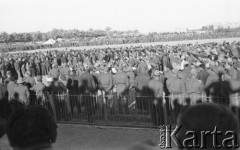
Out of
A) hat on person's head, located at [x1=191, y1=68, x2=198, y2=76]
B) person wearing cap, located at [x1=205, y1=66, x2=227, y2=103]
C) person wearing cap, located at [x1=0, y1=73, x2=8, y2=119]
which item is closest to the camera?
person wearing cap, located at [x1=205, y1=66, x2=227, y2=103]

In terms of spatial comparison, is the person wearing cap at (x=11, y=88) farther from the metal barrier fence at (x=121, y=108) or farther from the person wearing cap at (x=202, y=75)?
the person wearing cap at (x=202, y=75)

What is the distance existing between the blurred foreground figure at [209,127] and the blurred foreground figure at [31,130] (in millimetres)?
941

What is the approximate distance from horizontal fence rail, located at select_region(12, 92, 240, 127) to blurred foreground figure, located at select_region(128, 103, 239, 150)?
665cm

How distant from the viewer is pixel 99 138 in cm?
916

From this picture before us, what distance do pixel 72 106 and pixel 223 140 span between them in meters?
9.11

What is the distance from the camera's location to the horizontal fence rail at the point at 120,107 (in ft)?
29.3

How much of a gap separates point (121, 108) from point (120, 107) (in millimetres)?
41

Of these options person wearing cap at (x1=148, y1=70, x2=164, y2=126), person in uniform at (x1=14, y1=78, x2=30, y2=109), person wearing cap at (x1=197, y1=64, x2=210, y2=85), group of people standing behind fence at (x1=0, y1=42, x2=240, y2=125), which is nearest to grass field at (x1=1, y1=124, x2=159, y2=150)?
person wearing cap at (x1=148, y1=70, x2=164, y2=126)

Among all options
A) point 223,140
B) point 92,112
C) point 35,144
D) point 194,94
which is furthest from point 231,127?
point 92,112

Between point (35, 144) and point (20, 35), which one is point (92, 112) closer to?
point (35, 144)

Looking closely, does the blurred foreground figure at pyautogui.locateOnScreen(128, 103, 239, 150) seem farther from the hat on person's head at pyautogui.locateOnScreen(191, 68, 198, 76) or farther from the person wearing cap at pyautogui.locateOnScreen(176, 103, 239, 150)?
the hat on person's head at pyautogui.locateOnScreen(191, 68, 198, 76)

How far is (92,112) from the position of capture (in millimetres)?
10352

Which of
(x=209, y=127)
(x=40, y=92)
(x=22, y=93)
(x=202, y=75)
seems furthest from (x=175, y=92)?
(x=209, y=127)

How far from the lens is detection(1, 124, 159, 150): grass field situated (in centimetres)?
852
